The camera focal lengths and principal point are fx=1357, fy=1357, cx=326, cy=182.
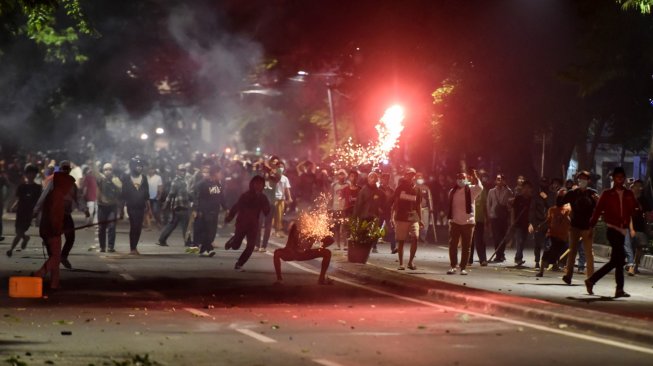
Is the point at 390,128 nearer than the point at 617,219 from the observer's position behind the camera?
No

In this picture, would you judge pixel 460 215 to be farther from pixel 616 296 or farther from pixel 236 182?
pixel 236 182

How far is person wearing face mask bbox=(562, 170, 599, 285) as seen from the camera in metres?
19.5

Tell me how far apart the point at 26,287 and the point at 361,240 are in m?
7.59

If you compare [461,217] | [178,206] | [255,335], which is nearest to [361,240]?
[461,217]

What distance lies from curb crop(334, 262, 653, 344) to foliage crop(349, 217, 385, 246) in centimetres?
242

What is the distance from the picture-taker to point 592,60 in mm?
31641

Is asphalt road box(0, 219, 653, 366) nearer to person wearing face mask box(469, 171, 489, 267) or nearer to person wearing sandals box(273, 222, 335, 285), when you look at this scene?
person wearing sandals box(273, 222, 335, 285)

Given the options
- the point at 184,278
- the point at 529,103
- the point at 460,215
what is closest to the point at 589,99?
the point at 529,103

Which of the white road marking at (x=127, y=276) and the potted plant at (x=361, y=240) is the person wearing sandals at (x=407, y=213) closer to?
the potted plant at (x=361, y=240)

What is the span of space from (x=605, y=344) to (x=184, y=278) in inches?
346

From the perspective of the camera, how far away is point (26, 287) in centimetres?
1662

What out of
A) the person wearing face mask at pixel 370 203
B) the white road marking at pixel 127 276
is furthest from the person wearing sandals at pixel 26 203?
the person wearing face mask at pixel 370 203

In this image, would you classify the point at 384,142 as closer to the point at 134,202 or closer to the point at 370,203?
the point at 134,202

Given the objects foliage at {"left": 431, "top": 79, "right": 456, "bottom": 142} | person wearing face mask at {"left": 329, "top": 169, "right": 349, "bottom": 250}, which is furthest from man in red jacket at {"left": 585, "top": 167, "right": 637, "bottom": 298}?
foliage at {"left": 431, "top": 79, "right": 456, "bottom": 142}
